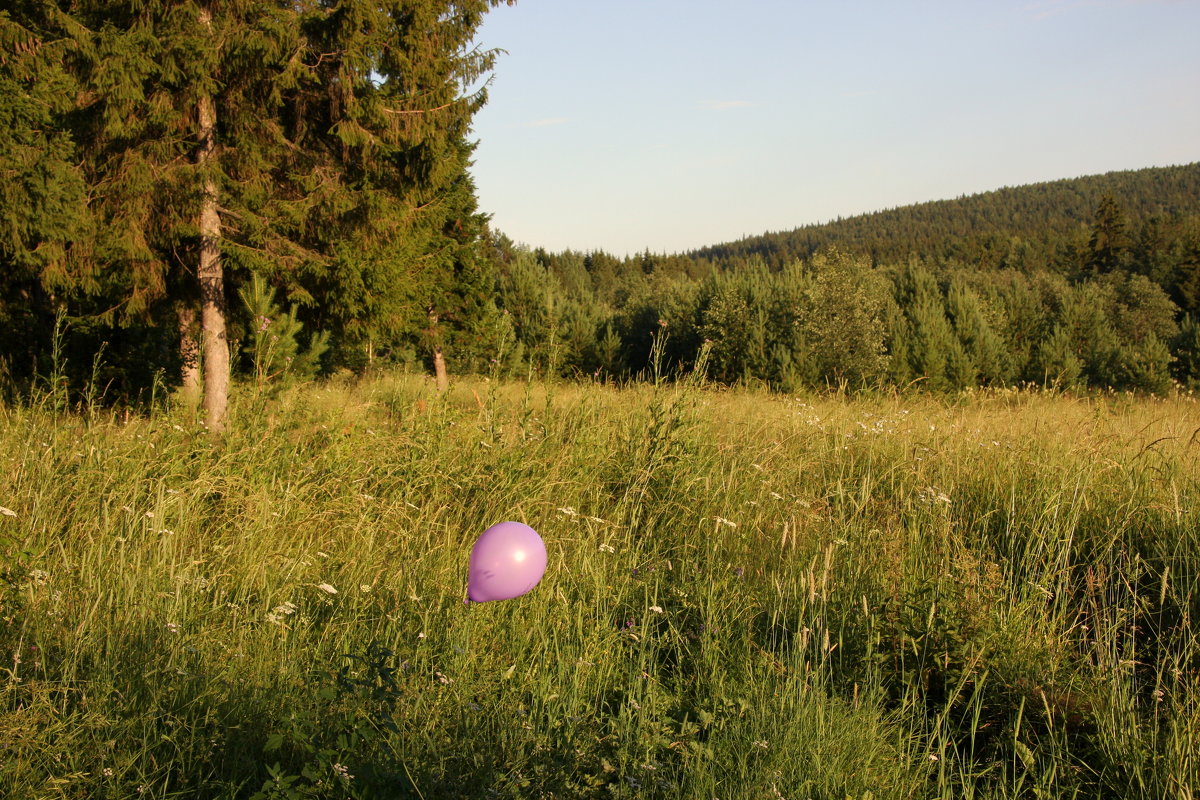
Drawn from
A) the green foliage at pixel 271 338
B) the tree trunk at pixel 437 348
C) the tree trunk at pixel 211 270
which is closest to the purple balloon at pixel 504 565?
the green foliage at pixel 271 338

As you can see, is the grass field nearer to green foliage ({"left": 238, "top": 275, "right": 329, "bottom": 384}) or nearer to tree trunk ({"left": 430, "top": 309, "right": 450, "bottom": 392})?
green foliage ({"left": 238, "top": 275, "right": 329, "bottom": 384})

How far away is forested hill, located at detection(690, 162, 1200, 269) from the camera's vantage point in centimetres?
8556

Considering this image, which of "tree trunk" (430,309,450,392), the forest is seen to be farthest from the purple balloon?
"tree trunk" (430,309,450,392)

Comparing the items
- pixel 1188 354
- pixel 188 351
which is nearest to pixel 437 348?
pixel 188 351

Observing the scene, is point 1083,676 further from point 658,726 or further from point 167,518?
point 167,518

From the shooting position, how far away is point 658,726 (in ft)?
6.86

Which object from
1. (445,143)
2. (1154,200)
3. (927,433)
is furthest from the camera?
(1154,200)

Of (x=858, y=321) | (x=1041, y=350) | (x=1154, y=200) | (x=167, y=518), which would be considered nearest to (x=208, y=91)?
(x=167, y=518)

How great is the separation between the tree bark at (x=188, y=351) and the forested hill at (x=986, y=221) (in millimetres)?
82521

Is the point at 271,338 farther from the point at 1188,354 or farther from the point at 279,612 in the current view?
the point at 1188,354

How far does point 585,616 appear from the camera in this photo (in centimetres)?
302

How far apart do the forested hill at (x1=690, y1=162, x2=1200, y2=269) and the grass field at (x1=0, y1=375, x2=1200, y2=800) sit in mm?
84489

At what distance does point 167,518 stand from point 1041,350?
40032 millimetres

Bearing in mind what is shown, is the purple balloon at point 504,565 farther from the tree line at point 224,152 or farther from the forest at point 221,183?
the tree line at point 224,152
